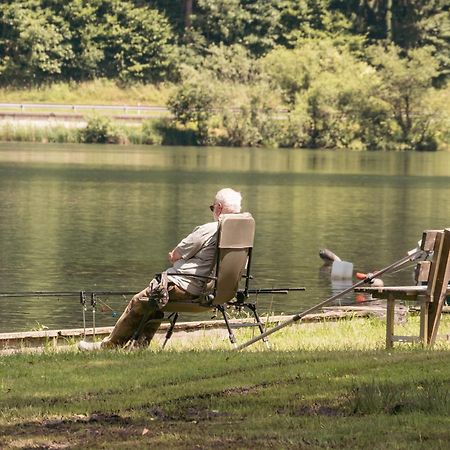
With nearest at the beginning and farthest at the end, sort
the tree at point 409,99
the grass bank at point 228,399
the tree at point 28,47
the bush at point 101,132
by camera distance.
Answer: the grass bank at point 228,399 < the bush at point 101,132 < the tree at point 409,99 < the tree at point 28,47

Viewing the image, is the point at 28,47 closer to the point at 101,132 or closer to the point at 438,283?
the point at 101,132

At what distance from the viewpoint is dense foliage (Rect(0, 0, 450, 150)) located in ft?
305

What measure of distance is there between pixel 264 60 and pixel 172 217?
2385 inches

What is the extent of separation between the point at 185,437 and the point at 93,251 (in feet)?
71.7

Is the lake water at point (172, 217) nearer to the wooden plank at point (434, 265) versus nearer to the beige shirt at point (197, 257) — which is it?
the beige shirt at point (197, 257)

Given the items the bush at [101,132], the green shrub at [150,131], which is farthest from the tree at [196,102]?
the bush at [101,132]

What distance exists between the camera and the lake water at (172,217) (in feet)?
79.1

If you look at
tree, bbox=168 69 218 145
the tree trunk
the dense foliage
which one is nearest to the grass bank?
tree, bbox=168 69 218 145

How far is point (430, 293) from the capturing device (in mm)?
11594

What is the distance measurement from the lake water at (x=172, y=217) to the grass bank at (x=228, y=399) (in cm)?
594

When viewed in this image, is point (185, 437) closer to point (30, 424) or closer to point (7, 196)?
point (30, 424)

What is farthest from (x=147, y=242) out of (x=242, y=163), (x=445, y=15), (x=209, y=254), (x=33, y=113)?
(x=445, y=15)

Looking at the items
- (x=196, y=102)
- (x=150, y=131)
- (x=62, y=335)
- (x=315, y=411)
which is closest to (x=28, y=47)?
(x=150, y=131)

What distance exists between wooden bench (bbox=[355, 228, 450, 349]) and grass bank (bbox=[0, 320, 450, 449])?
0.75 m
